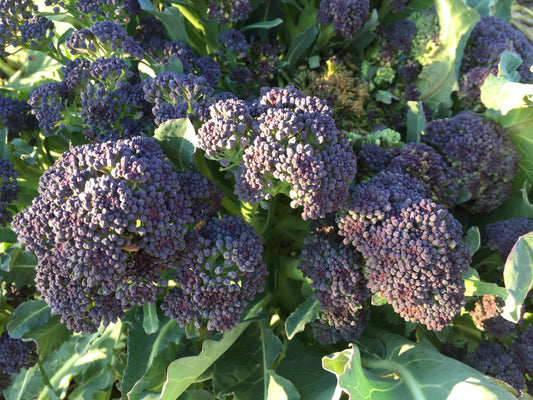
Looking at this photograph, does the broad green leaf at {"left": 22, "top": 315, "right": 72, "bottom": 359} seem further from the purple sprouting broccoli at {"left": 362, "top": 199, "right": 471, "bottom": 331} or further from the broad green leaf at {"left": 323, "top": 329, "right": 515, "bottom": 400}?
the purple sprouting broccoli at {"left": 362, "top": 199, "right": 471, "bottom": 331}

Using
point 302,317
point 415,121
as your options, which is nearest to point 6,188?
point 302,317

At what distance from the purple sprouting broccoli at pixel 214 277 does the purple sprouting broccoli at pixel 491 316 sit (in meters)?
0.66

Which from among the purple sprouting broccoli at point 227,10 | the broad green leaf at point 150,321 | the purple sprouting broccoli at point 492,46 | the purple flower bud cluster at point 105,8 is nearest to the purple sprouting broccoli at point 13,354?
the broad green leaf at point 150,321

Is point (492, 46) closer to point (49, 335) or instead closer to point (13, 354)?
point (49, 335)

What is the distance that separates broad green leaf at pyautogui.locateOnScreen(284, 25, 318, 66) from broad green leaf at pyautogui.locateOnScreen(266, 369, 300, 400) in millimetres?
1103

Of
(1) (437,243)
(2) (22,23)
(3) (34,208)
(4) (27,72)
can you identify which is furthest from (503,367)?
(4) (27,72)

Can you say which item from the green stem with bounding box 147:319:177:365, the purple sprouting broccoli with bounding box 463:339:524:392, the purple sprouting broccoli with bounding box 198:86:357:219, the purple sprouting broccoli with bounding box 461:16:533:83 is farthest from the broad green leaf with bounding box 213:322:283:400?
the purple sprouting broccoli with bounding box 461:16:533:83

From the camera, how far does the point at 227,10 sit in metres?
1.41

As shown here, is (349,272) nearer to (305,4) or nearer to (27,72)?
(305,4)

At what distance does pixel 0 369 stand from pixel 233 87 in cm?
118

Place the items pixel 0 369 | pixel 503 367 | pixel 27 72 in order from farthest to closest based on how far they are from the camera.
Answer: pixel 27 72, pixel 0 369, pixel 503 367

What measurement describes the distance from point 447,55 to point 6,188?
1498mm

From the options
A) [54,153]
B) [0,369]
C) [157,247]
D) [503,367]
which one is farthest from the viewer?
[54,153]

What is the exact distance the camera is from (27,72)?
1937 millimetres
